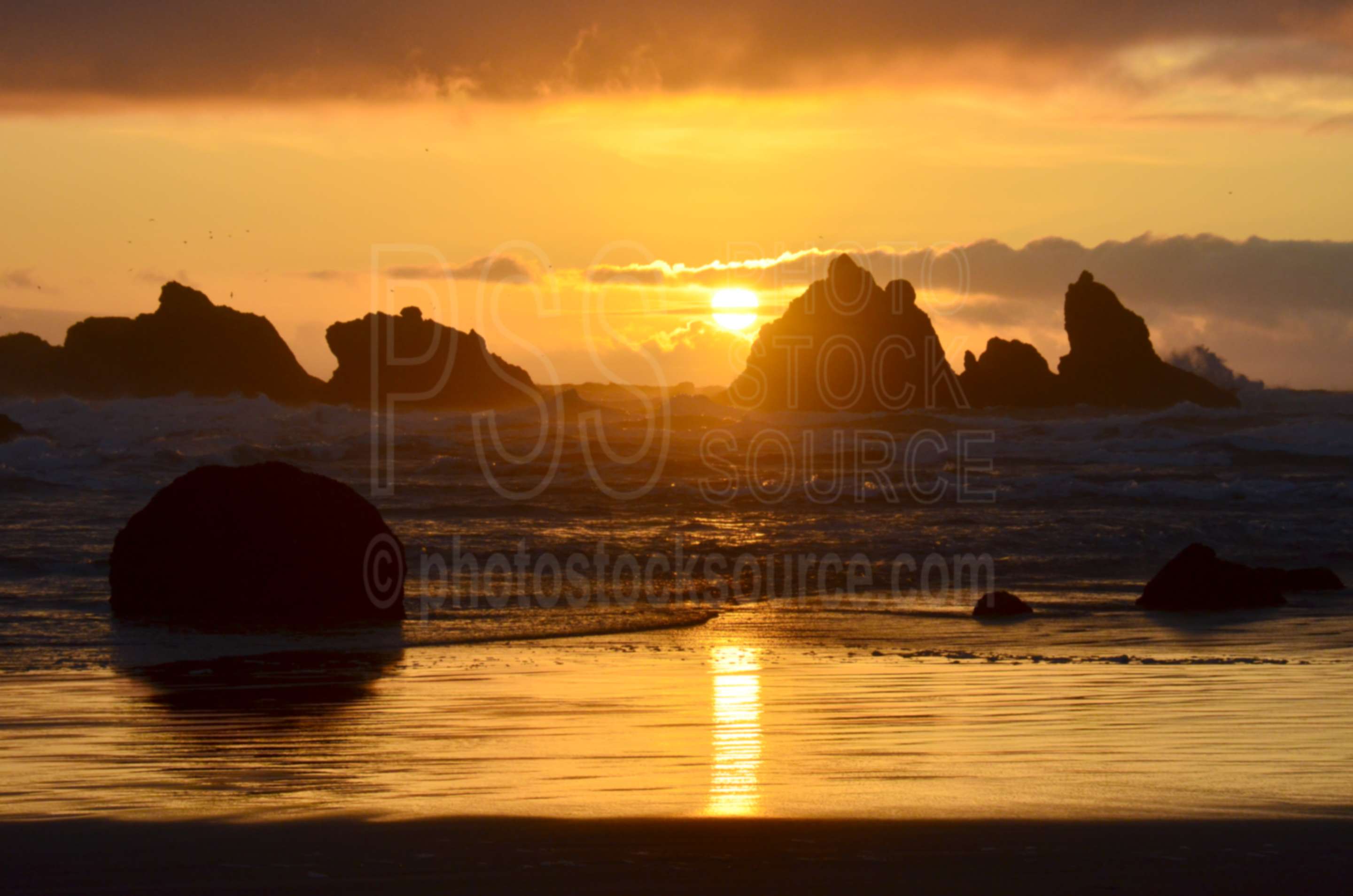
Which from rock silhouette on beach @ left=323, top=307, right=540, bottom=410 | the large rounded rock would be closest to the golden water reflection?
the large rounded rock

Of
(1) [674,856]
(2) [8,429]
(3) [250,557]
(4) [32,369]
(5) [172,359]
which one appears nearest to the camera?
(1) [674,856]

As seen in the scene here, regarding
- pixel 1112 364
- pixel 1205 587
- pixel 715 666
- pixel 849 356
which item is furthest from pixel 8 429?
pixel 1112 364

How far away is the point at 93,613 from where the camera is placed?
13.2 metres

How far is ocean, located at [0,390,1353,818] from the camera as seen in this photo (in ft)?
19.5

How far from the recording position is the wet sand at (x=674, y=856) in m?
4.32

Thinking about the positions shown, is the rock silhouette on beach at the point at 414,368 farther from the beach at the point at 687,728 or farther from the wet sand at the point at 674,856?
the wet sand at the point at 674,856

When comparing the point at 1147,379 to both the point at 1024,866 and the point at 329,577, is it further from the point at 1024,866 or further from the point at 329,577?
the point at 1024,866

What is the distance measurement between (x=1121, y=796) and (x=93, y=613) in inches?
423

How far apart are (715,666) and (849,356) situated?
61527 mm

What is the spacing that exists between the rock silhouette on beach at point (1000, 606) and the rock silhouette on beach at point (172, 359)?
186 ft

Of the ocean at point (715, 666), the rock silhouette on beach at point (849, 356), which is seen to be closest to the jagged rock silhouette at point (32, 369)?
the rock silhouette on beach at point (849, 356)

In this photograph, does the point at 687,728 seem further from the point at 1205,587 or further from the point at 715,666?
the point at 1205,587

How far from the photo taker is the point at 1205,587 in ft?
47.3

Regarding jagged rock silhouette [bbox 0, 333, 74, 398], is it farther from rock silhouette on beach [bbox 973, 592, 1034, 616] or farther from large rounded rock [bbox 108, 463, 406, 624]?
rock silhouette on beach [bbox 973, 592, 1034, 616]
